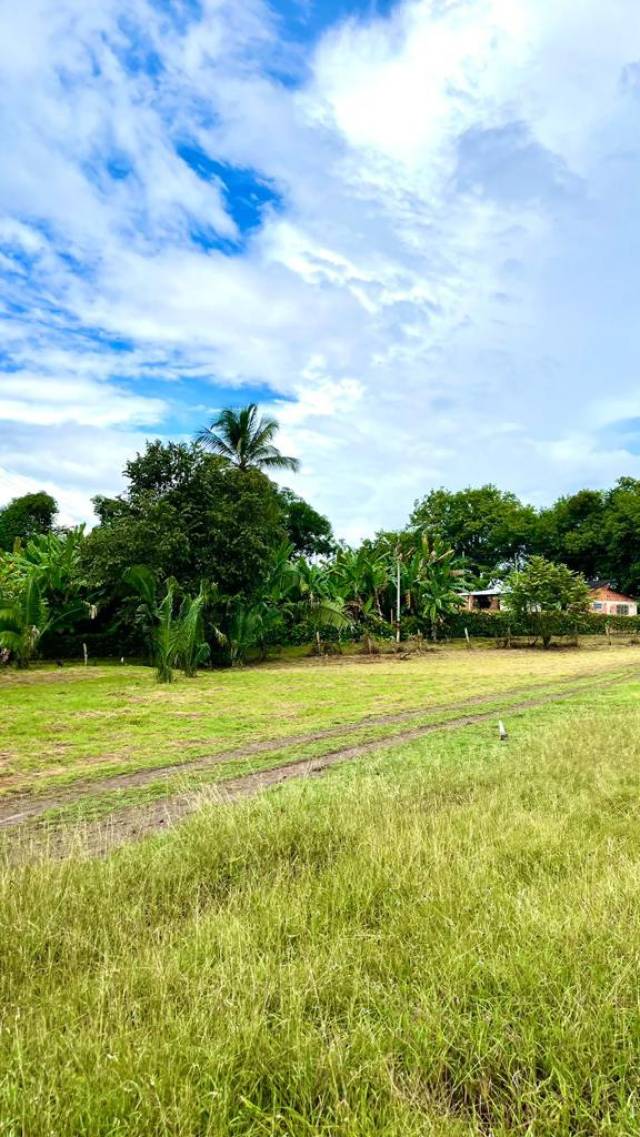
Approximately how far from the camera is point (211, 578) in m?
24.4

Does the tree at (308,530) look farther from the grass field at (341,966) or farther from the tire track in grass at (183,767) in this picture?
the grass field at (341,966)

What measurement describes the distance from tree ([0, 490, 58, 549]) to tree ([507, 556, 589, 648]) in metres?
28.8

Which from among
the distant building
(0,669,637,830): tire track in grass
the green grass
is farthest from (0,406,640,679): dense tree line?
the distant building

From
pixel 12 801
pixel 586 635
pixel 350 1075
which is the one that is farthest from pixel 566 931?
pixel 586 635

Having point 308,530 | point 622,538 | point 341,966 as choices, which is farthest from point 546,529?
point 341,966

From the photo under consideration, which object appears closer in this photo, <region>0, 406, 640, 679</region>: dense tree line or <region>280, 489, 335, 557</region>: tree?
<region>0, 406, 640, 679</region>: dense tree line

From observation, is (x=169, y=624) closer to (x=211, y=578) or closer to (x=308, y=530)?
(x=211, y=578)

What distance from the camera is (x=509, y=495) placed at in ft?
205

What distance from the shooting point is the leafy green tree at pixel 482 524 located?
190 feet

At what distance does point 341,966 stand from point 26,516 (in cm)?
4720

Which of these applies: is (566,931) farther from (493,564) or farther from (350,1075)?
(493,564)

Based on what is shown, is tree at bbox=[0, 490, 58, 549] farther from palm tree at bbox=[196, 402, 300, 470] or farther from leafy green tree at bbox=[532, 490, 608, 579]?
leafy green tree at bbox=[532, 490, 608, 579]

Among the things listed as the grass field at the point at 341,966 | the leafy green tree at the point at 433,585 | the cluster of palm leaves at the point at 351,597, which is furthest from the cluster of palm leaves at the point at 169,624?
the leafy green tree at the point at 433,585

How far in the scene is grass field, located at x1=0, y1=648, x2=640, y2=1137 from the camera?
7.55 ft
